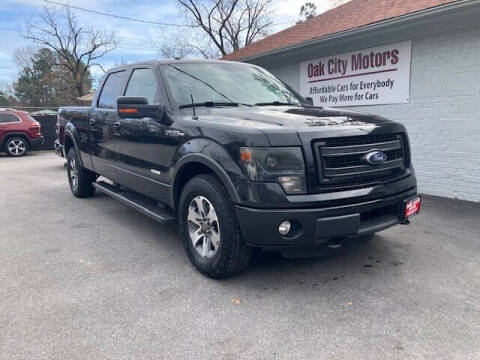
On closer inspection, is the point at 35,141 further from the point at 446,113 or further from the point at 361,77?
the point at 446,113

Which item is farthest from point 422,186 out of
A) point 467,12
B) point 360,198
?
point 360,198

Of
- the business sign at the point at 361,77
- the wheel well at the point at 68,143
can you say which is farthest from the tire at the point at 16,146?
the business sign at the point at 361,77

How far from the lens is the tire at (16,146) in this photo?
49.3 ft

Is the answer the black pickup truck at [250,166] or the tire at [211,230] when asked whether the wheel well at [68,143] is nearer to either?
the black pickup truck at [250,166]

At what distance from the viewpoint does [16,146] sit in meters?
15.2

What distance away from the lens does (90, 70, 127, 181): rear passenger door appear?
5070mm

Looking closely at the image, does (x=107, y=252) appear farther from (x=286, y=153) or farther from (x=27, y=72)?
(x=27, y=72)

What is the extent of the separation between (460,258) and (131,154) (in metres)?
3.76

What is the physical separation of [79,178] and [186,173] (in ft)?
12.3

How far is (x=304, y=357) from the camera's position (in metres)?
2.40

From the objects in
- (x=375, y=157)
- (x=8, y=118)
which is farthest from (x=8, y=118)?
(x=375, y=157)

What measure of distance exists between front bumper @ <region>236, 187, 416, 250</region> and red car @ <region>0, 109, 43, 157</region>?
14.9 meters

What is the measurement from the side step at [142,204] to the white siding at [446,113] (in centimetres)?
482

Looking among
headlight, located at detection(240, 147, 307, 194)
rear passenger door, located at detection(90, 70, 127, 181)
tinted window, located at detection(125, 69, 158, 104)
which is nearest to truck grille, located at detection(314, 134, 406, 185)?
headlight, located at detection(240, 147, 307, 194)
